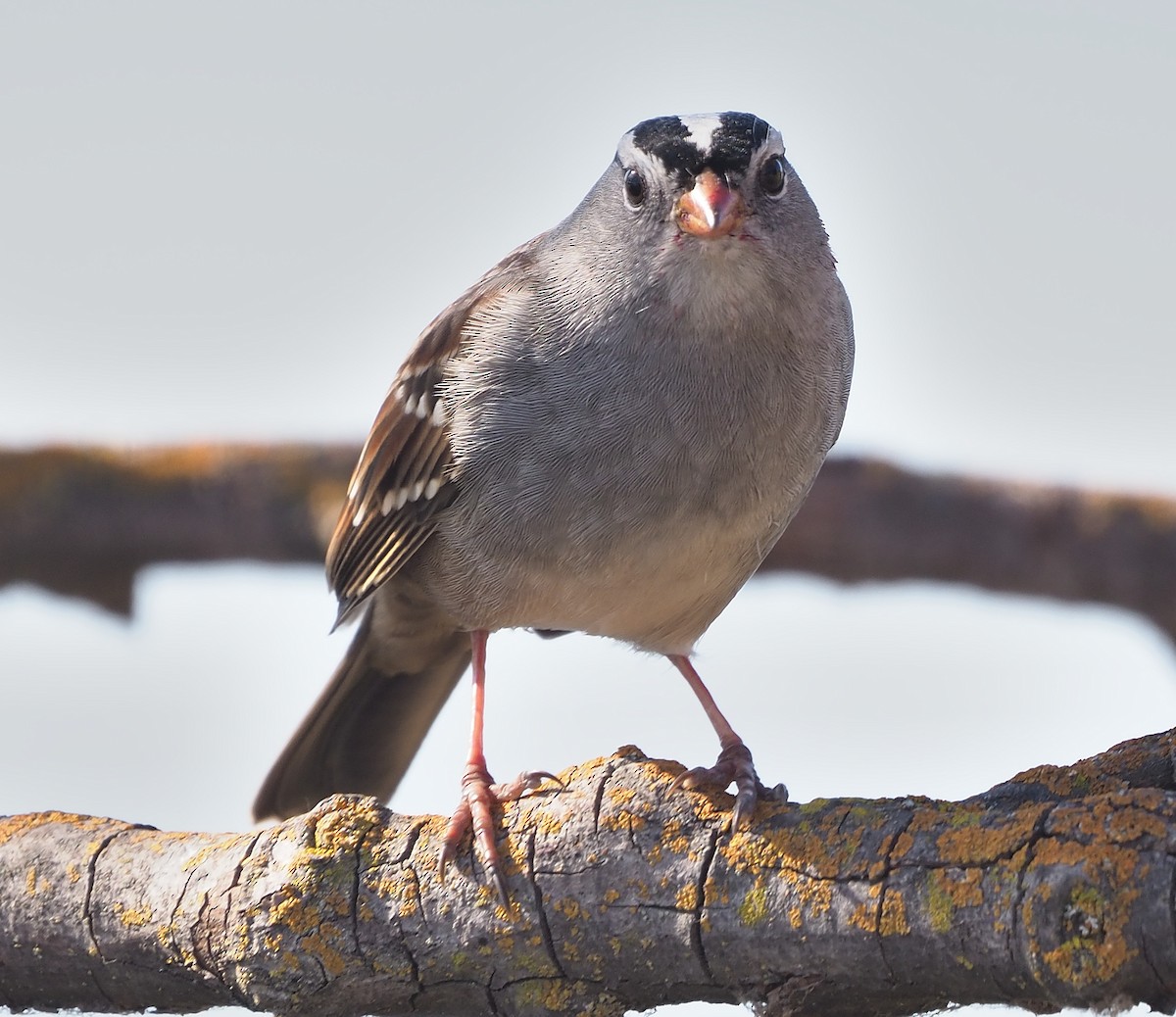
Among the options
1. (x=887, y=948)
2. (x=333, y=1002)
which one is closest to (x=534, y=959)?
(x=333, y=1002)

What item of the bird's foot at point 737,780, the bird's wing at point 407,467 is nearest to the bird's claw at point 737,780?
the bird's foot at point 737,780

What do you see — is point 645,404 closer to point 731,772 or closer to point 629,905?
point 731,772

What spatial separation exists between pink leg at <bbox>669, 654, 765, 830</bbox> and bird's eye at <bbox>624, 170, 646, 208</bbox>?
1.42m

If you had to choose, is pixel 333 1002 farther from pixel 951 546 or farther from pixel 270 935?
pixel 951 546

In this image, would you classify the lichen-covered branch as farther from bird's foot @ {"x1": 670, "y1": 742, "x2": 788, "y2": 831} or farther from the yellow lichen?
the yellow lichen

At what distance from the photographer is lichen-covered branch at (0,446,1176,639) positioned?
555 centimetres

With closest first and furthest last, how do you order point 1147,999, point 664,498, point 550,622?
1. point 1147,999
2. point 664,498
3. point 550,622

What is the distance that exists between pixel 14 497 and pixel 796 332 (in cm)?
290

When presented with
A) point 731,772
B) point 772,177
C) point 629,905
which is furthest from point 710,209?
point 629,905

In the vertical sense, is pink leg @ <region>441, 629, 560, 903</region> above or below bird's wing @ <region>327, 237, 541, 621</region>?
below

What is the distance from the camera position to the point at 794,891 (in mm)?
2990

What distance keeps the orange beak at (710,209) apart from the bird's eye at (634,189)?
0.20m

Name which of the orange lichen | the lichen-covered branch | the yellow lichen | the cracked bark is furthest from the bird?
the lichen-covered branch

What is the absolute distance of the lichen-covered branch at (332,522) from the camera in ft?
18.2
